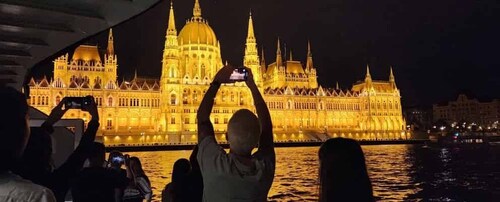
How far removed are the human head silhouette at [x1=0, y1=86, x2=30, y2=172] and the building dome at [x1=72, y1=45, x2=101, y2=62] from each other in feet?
236

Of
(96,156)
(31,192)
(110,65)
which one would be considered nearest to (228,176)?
(31,192)

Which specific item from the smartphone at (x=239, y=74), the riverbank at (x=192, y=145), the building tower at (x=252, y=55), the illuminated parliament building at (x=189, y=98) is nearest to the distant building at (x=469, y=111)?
the illuminated parliament building at (x=189, y=98)

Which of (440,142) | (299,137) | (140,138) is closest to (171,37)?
(140,138)

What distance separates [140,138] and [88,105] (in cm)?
5986

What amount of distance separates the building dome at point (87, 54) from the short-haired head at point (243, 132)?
235ft

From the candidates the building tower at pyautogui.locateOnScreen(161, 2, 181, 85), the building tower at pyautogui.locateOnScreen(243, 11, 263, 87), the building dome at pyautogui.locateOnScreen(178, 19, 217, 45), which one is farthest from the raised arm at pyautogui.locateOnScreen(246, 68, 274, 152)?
the building tower at pyautogui.locateOnScreen(243, 11, 263, 87)

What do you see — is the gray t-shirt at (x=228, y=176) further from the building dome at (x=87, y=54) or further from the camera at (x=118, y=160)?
the building dome at (x=87, y=54)

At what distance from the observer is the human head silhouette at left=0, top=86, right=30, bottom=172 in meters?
1.43

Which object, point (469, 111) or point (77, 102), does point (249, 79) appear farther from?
point (469, 111)

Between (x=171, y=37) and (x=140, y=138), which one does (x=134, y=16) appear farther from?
(x=171, y=37)

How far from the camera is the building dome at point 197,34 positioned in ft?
240

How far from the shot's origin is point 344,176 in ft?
6.47

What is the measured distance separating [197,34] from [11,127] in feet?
241

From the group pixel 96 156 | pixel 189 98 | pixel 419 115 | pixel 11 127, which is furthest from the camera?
pixel 419 115
